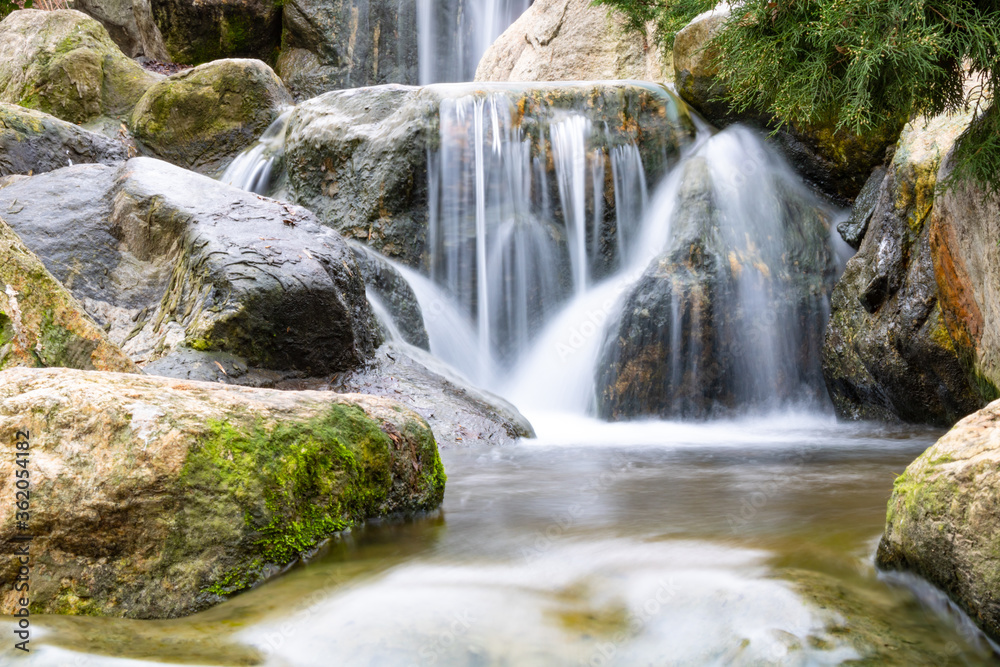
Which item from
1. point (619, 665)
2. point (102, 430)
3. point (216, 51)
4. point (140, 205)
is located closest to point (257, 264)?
point (140, 205)

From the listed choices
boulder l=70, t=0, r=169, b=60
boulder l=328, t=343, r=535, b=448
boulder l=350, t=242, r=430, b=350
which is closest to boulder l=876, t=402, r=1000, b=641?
boulder l=328, t=343, r=535, b=448

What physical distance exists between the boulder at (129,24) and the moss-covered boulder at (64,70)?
515 centimetres

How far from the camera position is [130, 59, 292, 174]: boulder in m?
12.0

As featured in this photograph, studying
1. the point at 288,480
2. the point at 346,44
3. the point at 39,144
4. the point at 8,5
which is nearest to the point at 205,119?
the point at 39,144

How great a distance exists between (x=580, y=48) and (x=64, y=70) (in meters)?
9.10

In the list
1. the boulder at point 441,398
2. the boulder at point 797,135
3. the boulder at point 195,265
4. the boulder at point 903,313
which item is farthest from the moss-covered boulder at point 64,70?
the boulder at point 903,313

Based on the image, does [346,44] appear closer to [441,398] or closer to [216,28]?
[216,28]

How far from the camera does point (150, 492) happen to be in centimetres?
225

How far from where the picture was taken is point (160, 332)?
5.67 m

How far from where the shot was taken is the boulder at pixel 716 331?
7426 mm

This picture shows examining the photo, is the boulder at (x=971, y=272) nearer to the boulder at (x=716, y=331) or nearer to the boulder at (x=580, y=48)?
the boulder at (x=716, y=331)

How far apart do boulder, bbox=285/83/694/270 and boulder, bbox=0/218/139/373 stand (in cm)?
586

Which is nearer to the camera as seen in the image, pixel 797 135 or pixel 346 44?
pixel 797 135

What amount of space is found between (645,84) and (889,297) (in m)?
5.06
